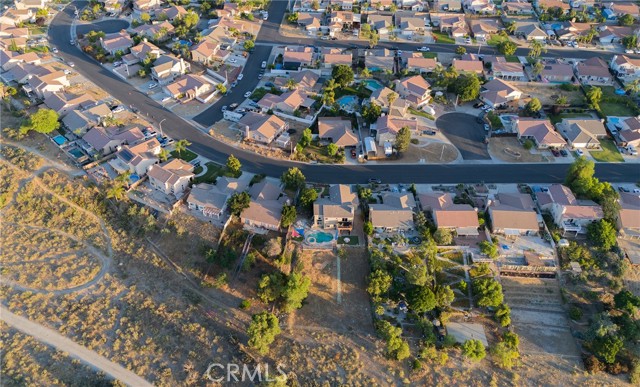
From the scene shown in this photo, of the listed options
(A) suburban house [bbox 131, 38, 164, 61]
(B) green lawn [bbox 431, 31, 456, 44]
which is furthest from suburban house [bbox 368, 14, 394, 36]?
(A) suburban house [bbox 131, 38, 164, 61]

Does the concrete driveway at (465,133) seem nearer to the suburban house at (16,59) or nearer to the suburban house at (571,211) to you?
the suburban house at (571,211)

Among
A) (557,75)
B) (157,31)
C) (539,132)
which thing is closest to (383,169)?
(539,132)

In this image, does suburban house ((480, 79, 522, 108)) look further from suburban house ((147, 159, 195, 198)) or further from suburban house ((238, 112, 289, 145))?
suburban house ((147, 159, 195, 198))

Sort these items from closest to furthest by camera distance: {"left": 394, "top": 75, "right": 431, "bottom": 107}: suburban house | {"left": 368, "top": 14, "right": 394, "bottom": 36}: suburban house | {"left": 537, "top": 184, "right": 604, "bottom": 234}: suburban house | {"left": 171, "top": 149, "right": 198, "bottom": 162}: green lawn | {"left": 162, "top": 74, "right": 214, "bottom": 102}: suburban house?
{"left": 537, "top": 184, "right": 604, "bottom": 234}: suburban house
{"left": 171, "top": 149, "right": 198, "bottom": 162}: green lawn
{"left": 394, "top": 75, "right": 431, "bottom": 107}: suburban house
{"left": 162, "top": 74, "right": 214, "bottom": 102}: suburban house
{"left": 368, "top": 14, "right": 394, "bottom": 36}: suburban house

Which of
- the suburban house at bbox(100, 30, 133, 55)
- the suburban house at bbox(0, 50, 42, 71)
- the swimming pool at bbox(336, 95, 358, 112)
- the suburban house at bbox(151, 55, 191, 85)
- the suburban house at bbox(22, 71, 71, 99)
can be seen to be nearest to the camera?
the swimming pool at bbox(336, 95, 358, 112)

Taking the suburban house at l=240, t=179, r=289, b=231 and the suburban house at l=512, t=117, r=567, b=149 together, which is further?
the suburban house at l=512, t=117, r=567, b=149

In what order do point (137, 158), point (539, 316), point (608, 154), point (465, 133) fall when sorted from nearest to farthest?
1. point (539, 316)
2. point (137, 158)
3. point (608, 154)
4. point (465, 133)

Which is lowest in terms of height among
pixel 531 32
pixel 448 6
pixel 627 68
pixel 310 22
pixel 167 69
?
pixel 167 69

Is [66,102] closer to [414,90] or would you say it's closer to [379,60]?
[379,60]

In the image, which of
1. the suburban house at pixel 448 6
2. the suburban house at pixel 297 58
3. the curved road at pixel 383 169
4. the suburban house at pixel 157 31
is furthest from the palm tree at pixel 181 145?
the suburban house at pixel 448 6
